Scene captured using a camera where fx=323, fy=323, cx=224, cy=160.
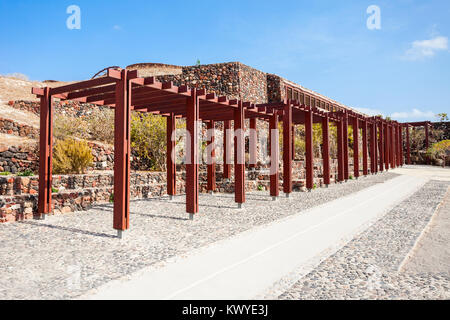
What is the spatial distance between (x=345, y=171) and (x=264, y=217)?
9728mm

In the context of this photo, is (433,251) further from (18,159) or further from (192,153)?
(18,159)

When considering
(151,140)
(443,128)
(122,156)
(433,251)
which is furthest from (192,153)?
(443,128)

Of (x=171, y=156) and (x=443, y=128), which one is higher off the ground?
(x=443, y=128)

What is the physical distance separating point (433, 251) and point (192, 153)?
4.74m

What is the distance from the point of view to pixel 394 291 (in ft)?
10.7

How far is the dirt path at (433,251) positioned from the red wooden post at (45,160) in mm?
6972

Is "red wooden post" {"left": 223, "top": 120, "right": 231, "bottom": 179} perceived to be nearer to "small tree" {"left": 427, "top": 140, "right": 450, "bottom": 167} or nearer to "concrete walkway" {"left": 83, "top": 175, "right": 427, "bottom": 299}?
"concrete walkway" {"left": 83, "top": 175, "right": 427, "bottom": 299}

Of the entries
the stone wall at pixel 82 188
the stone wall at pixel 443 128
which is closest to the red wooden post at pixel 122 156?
the stone wall at pixel 82 188

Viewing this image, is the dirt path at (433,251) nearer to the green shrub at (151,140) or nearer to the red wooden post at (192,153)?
the red wooden post at (192,153)

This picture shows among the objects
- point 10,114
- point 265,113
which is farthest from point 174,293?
point 10,114

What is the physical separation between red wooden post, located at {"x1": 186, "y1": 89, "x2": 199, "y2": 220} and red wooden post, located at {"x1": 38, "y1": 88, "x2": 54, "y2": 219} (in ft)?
10.3

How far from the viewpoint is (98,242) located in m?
5.29

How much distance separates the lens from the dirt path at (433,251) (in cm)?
402
